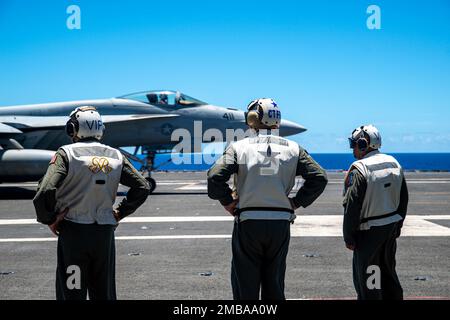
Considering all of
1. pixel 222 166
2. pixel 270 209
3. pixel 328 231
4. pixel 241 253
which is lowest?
pixel 328 231

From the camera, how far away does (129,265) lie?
868cm

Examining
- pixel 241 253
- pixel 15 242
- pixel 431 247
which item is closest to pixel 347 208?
pixel 241 253

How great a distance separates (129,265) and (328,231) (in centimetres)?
491

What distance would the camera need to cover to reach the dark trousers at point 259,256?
468cm

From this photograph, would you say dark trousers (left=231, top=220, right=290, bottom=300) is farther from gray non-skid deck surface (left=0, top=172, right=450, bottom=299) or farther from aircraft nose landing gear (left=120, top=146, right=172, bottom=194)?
aircraft nose landing gear (left=120, top=146, right=172, bottom=194)

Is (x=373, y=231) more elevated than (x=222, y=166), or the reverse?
(x=222, y=166)

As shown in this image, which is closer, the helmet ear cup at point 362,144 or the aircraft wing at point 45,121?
the helmet ear cup at point 362,144

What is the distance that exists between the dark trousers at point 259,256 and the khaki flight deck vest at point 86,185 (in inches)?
44.1

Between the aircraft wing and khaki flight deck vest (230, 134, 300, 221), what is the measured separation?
664 inches

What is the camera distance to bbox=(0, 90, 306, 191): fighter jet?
2128 centimetres

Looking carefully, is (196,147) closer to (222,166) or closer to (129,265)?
(129,265)

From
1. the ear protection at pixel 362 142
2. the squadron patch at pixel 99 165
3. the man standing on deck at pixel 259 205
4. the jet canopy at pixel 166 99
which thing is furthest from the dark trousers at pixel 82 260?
the jet canopy at pixel 166 99

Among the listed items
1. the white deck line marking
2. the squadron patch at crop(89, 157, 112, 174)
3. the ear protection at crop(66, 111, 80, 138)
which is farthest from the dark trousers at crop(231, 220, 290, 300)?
the white deck line marking

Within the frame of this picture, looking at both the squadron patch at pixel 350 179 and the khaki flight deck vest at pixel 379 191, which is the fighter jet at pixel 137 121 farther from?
the khaki flight deck vest at pixel 379 191
